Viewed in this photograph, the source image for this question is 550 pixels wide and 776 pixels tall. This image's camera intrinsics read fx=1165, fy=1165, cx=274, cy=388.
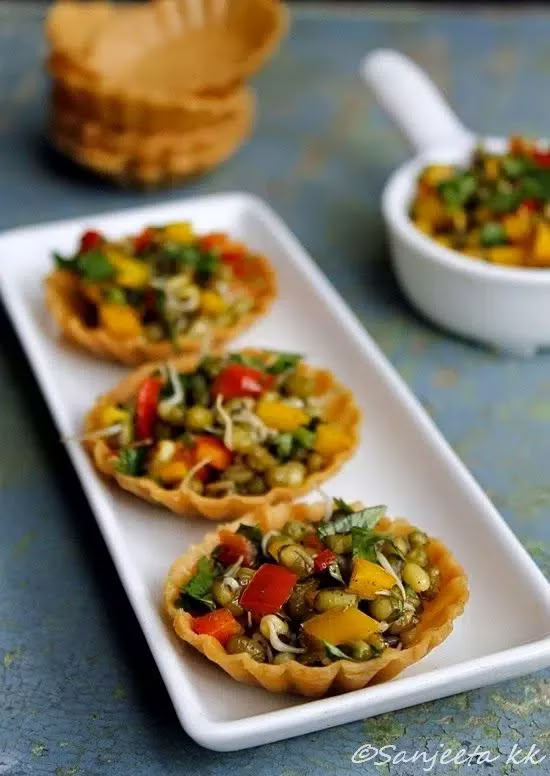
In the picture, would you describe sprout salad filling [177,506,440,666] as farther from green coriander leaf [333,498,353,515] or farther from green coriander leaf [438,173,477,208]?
green coriander leaf [438,173,477,208]

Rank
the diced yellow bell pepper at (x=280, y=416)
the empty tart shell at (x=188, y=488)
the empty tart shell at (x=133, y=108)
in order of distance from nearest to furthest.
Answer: the empty tart shell at (x=188, y=488)
the diced yellow bell pepper at (x=280, y=416)
the empty tart shell at (x=133, y=108)

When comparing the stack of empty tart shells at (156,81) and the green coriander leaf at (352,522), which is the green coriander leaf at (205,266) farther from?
the green coriander leaf at (352,522)

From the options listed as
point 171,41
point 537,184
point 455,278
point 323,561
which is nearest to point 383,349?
point 455,278

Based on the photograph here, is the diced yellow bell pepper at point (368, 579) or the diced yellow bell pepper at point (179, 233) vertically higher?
the diced yellow bell pepper at point (368, 579)

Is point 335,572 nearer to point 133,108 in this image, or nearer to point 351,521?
point 351,521

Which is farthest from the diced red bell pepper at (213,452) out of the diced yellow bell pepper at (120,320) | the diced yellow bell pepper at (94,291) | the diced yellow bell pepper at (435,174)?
the diced yellow bell pepper at (435,174)

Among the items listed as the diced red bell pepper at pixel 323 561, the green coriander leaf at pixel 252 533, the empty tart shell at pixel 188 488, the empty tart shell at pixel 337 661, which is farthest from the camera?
the empty tart shell at pixel 188 488

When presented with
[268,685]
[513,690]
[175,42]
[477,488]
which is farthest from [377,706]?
[175,42]
